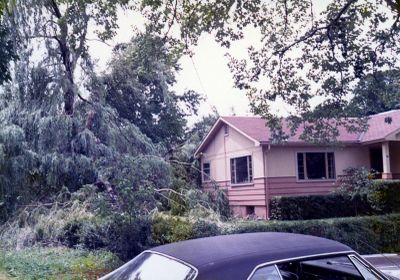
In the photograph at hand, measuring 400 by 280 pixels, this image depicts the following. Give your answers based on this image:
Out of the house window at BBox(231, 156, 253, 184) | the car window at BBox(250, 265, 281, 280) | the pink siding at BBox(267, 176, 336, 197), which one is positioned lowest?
the car window at BBox(250, 265, 281, 280)

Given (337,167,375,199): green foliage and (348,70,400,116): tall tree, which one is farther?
(337,167,375,199): green foliage

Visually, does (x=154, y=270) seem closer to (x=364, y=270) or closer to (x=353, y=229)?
(x=364, y=270)

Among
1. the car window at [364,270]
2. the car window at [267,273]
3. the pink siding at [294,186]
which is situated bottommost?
the car window at [364,270]

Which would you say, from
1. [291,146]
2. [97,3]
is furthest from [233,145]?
[97,3]

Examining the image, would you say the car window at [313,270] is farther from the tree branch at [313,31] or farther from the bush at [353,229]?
the tree branch at [313,31]

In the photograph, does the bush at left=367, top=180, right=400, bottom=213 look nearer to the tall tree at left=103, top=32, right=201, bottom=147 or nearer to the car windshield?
the tall tree at left=103, top=32, right=201, bottom=147

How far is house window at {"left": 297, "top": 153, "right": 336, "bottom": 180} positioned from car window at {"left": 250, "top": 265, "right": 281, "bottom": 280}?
1778 centimetres

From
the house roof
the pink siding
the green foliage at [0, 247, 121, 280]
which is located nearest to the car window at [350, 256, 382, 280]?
the green foliage at [0, 247, 121, 280]

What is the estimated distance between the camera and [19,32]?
1698 cm

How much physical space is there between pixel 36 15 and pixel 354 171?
13.7 meters

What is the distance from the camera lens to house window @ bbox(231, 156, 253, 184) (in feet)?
71.4

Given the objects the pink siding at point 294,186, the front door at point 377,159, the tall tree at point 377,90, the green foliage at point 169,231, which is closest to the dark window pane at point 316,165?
the pink siding at point 294,186

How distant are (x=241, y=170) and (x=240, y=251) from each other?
18835 mm

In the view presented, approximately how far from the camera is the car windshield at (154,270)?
370 centimetres
